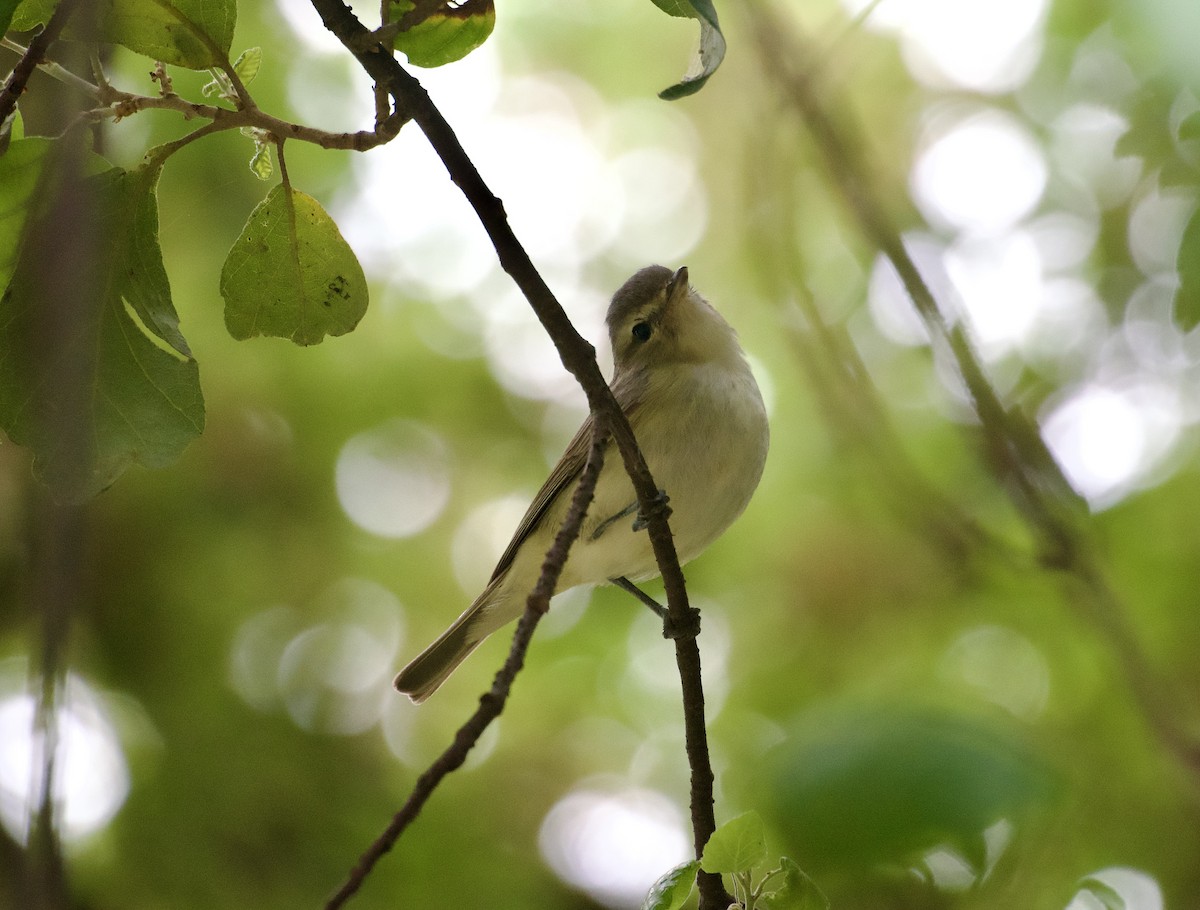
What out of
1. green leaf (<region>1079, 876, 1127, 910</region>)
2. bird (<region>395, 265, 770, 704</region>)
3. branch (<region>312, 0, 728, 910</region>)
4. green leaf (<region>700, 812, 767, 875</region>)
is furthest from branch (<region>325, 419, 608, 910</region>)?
bird (<region>395, 265, 770, 704</region>)

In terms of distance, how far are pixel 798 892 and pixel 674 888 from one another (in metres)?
0.19

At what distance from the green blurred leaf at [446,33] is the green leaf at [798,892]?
1387mm

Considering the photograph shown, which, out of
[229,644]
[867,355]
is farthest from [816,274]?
[229,644]

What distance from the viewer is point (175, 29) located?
71.2 inches

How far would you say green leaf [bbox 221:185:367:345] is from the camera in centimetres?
206

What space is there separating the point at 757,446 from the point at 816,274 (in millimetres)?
1993

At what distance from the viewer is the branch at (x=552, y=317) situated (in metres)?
1.71

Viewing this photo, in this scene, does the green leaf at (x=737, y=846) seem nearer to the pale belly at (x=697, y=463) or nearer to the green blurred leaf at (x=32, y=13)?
the green blurred leaf at (x=32, y=13)

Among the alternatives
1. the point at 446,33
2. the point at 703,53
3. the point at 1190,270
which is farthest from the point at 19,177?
the point at 1190,270

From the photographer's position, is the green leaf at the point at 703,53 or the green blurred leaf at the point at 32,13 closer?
the green leaf at the point at 703,53

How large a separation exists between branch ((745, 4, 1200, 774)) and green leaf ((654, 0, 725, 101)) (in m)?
0.69

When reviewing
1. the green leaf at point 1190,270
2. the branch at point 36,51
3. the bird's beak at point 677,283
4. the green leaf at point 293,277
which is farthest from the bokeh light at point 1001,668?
the branch at point 36,51

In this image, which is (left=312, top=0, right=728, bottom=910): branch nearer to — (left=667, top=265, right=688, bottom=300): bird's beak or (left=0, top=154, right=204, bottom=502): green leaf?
(left=0, top=154, right=204, bottom=502): green leaf

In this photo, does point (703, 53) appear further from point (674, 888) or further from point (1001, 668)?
point (1001, 668)
